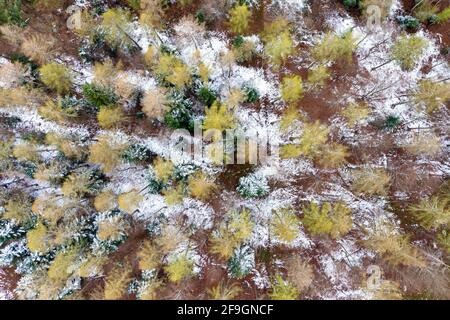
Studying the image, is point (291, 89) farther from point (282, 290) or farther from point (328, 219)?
point (282, 290)

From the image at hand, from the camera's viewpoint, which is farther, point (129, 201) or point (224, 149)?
point (224, 149)

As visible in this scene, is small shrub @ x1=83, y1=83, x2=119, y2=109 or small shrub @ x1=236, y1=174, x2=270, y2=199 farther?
small shrub @ x1=236, y1=174, x2=270, y2=199

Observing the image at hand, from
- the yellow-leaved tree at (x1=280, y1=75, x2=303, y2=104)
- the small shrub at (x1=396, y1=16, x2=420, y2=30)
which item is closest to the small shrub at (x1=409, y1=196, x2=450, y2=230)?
the yellow-leaved tree at (x1=280, y1=75, x2=303, y2=104)

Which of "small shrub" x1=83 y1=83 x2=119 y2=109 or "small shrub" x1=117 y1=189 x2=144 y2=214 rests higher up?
"small shrub" x1=83 y1=83 x2=119 y2=109

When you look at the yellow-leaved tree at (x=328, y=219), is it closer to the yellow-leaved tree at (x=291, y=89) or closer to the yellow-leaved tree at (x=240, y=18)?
the yellow-leaved tree at (x=291, y=89)

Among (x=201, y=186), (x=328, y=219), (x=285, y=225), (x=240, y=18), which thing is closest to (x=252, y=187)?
(x=285, y=225)

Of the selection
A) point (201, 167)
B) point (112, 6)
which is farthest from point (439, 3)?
point (112, 6)

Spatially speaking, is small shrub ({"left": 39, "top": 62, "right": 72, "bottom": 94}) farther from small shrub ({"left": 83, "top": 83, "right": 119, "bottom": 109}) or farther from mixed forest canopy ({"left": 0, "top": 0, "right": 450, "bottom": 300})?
small shrub ({"left": 83, "top": 83, "right": 119, "bottom": 109})

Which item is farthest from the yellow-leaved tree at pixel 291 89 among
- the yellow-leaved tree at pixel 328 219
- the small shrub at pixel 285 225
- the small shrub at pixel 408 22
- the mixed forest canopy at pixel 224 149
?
the small shrub at pixel 408 22

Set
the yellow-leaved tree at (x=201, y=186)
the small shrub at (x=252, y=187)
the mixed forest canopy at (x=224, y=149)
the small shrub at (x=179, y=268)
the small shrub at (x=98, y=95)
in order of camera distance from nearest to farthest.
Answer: the small shrub at (x=179, y=268), the small shrub at (x=98, y=95), the mixed forest canopy at (x=224, y=149), the yellow-leaved tree at (x=201, y=186), the small shrub at (x=252, y=187)

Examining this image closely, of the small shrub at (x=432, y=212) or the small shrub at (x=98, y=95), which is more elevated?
the small shrub at (x=98, y=95)

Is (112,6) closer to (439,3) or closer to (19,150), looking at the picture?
(19,150)
